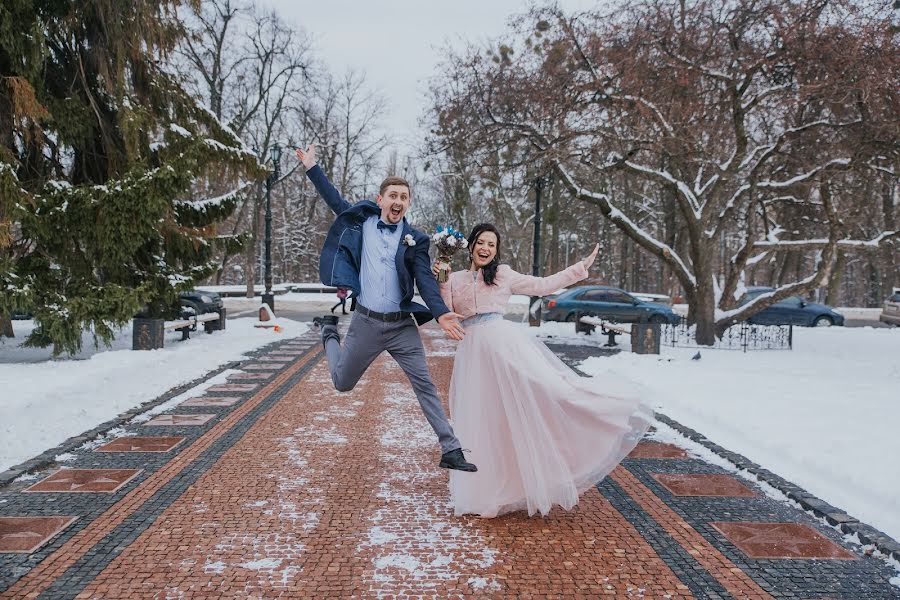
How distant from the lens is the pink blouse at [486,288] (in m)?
4.58

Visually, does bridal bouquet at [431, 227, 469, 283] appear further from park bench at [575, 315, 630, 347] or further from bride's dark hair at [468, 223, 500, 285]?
park bench at [575, 315, 630, 347]

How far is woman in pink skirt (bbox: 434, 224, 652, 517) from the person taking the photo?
4285 millimetres

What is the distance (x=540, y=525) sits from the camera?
4273 mm

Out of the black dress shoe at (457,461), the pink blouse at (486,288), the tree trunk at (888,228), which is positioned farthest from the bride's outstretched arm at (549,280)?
the tree trunk at (888,228)

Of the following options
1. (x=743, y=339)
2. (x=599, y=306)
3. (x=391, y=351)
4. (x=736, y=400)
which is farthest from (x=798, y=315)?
(x=391, y=351)

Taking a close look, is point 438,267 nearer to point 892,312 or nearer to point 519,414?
point 519,414

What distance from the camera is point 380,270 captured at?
4457mm

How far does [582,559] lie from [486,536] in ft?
2.02

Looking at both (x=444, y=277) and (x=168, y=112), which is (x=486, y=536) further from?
(x=168, y=112)

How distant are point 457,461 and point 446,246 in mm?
1551

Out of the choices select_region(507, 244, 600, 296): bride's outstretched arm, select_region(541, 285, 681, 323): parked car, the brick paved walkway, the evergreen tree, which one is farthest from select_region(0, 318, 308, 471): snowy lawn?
select_region(541, 285, 681, 323): parked car

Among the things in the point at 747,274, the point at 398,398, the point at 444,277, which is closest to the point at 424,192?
the point at 747,274

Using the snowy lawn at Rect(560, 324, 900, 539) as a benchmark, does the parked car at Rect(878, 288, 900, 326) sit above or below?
above

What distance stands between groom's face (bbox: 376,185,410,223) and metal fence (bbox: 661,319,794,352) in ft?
39.6
